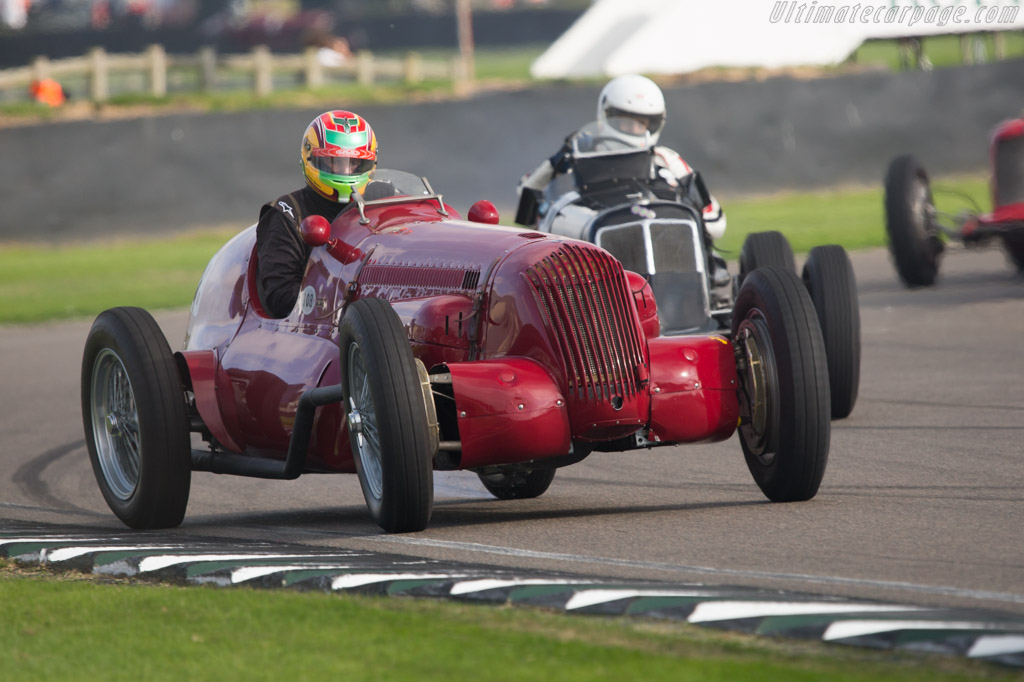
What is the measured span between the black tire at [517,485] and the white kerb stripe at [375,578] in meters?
2.50

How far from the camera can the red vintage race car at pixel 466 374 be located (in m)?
5.73

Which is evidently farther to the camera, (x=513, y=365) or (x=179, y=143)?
(x=179, y=143)

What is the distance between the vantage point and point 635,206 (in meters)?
9.74

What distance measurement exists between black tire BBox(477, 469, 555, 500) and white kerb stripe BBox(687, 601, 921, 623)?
10.3 ft

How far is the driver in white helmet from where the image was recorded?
429 inches

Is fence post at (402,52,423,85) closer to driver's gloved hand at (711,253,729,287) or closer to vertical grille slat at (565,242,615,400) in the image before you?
driver's gloved hand at (711,253,729,287)

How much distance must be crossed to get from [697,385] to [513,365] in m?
0.71

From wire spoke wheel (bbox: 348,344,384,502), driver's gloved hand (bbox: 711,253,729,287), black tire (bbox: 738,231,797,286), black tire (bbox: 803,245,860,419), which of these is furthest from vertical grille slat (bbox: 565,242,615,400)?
driver's gloved hand (bbox: 711,253,729,287)

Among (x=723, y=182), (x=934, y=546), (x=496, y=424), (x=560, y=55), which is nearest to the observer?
(x=934, y=546)

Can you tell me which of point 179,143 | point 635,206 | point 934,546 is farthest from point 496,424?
point 179,143

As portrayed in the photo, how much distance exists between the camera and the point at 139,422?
6.62 meters

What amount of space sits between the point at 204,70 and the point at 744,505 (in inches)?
938

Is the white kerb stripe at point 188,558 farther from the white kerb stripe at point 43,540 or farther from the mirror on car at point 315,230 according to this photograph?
the mirror on car at point 315,230

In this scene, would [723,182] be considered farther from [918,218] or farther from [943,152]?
[918,218]
